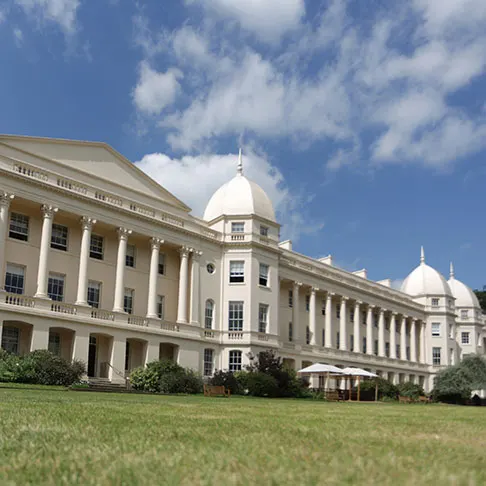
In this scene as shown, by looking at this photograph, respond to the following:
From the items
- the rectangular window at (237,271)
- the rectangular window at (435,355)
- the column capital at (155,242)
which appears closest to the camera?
the column capital at (155,242)

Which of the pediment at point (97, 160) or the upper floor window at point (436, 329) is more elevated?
the pediment at point (97, 160)

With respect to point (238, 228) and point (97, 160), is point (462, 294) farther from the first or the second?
point (97, 160)

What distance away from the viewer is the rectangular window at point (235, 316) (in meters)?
46.8

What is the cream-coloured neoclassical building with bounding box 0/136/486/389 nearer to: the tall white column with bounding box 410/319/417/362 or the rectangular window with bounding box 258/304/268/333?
the rectangular window with bounding box 258/304/268/333

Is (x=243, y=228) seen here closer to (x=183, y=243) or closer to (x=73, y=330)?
(x=183, y=243)

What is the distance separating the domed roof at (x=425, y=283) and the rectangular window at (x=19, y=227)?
54.2m

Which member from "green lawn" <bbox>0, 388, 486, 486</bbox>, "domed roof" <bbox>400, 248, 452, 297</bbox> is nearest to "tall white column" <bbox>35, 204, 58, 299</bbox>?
"green lawn" <bbox>0, 388, 486, 486</bbox>

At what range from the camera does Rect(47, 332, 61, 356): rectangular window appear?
36.9m

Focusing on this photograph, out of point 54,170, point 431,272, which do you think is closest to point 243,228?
point 54,170

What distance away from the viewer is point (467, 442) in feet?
21.9

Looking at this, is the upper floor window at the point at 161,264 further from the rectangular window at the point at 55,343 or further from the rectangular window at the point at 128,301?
the rectangular window at the point at 55,343

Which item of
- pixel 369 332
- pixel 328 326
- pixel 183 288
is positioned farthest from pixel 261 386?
pixel 369 332

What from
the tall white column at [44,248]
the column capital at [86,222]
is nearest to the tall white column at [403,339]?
the column capital at [86,222]

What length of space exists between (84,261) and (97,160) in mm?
7245
